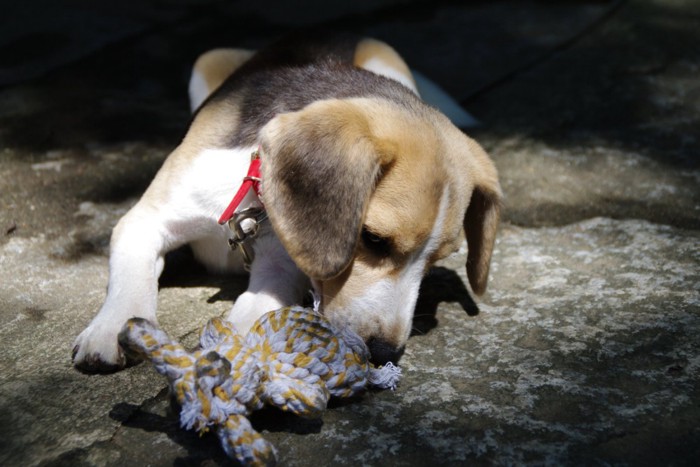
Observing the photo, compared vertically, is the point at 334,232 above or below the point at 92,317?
above

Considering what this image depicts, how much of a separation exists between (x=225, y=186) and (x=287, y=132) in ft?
1.70

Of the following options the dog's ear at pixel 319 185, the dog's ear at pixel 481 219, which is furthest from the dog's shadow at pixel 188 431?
the dog's ear at pixel 481 219

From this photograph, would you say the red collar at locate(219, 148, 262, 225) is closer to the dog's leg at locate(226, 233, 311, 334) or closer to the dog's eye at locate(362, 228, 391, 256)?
the dog's leg at locate(226, 233, 311, 334)

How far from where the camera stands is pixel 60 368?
108 inches

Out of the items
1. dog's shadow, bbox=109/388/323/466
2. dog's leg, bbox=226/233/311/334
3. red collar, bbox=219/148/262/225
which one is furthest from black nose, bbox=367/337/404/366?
red collar, bbox=219/148/262/225

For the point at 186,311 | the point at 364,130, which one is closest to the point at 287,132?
the point at 364,130

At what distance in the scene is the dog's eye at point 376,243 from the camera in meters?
2.82

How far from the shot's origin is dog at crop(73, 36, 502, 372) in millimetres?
2760

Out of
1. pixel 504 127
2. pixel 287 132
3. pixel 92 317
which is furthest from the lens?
pixel 504 127

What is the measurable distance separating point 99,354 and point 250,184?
79 centimetres

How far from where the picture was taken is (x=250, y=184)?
3.08 meters

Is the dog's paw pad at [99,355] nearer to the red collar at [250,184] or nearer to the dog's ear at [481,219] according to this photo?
the red collar at [250,184]

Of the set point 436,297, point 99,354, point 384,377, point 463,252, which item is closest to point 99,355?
point 99,354

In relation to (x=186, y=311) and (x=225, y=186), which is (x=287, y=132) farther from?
(x=186, y=311)
